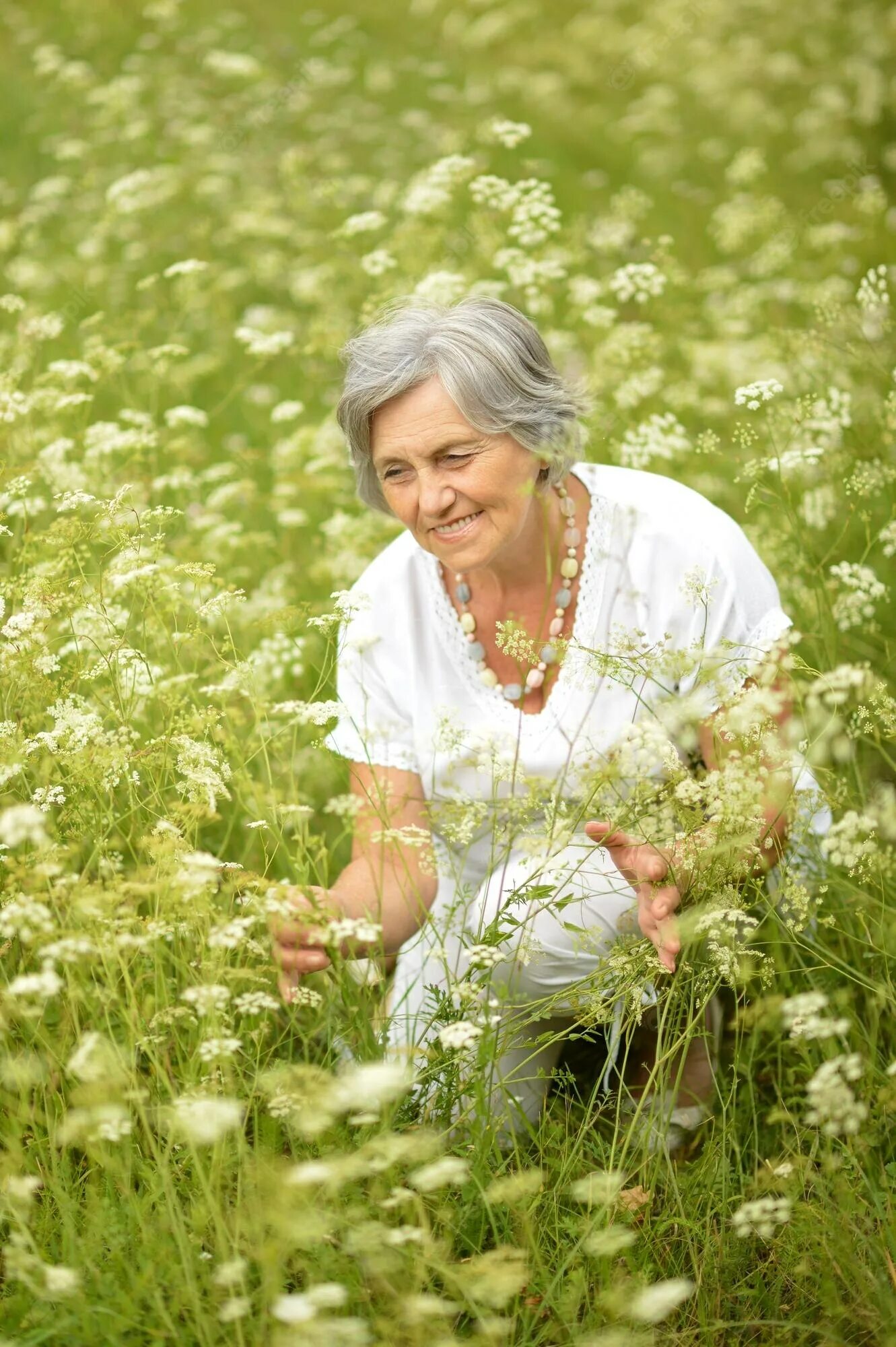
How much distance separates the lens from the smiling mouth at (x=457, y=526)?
8.47 ft

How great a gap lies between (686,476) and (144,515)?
2.28 m

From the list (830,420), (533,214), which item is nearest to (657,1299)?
(830,420)

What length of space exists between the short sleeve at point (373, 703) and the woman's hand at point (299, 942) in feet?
1.83

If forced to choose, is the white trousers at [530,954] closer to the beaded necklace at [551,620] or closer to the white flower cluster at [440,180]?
the beaded necklace at [551,620]

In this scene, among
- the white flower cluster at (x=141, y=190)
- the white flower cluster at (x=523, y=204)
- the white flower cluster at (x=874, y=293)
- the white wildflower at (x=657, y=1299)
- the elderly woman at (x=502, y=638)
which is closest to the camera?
the white wildflower at (x=657, y=1299)

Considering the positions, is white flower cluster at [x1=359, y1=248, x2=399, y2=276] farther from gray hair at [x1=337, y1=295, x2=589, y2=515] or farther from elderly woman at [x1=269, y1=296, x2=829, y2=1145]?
gray hair at [x1=337, y1=295, x2=589, y2=515]

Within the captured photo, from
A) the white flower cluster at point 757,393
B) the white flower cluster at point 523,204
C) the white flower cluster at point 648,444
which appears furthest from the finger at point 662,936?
the white flower cluster at point 523,204

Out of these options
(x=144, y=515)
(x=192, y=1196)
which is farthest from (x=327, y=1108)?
(x=144, y=515)

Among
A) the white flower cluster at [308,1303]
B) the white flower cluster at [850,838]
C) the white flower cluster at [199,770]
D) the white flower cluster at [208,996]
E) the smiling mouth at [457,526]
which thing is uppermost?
the smiling mouth at [457,526]

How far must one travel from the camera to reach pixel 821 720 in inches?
83.6

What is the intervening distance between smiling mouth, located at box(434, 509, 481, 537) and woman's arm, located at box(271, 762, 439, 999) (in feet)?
1.71

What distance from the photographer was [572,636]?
9.01 ft

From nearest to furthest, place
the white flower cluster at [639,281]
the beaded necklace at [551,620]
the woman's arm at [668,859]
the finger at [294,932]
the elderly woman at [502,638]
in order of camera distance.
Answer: the finger at [294,932] < the woman's arm at [668,859] < the elderly woman at [502,638] < the beaded necklace at [551,620] < the white flower cluster at [639,281]

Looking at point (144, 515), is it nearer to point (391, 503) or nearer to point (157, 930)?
point (391, 503)
